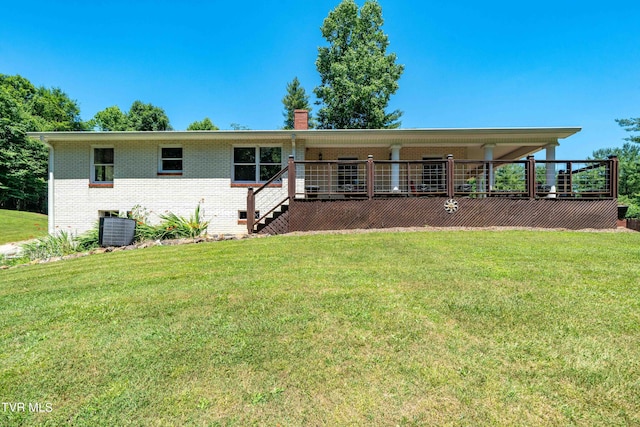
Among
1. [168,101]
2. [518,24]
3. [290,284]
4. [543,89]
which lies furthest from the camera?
[168,101]

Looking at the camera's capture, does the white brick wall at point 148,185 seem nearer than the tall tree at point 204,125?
Yes

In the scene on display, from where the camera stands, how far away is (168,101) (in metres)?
34.6

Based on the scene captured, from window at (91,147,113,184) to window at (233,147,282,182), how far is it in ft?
15.7

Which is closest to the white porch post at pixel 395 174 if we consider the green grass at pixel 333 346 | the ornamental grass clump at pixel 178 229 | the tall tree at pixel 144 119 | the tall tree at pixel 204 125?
the ornamental grass clump at pixel 178 229

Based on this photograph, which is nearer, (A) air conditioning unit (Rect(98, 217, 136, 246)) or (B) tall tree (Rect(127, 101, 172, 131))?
(A) air conditioning unit (Rect(98, 217, 136, 246))

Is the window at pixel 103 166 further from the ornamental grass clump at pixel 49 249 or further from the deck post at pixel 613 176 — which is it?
the deck post at pixel 613 176

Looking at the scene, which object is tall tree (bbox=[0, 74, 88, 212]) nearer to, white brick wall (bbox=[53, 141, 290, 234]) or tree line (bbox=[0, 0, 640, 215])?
tree line (bbox=[0, 0, 640, 215])

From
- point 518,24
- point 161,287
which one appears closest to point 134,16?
point 161,287

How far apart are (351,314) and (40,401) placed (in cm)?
230

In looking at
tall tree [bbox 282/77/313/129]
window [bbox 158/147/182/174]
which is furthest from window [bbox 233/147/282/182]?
tall tree [bbox 282/77/313/129]

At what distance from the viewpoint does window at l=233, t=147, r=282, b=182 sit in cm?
1234

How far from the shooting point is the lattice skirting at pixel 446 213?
895 centimetres

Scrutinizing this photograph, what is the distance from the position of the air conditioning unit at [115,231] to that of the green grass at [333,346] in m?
4.32

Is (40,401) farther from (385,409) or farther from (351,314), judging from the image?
(351,314)
